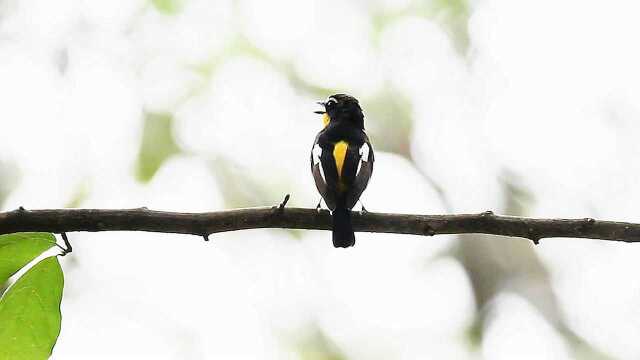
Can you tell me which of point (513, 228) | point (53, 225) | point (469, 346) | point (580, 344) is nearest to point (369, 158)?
point (513, 228)

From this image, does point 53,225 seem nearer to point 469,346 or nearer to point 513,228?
point 513,228

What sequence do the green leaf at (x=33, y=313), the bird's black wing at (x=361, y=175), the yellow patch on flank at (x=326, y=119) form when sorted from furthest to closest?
the yellow patch on flank at (x=326, y=119), the bird's black wing at (x=361, y=175), the green leaf at (x=33, y=313)

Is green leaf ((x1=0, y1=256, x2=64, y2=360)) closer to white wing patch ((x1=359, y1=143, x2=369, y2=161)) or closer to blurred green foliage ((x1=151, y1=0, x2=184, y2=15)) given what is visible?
white wing patch ((x1=359, y1=143, x2=369, y2=161))

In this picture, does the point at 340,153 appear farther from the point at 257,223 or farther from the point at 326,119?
the point at 257,223

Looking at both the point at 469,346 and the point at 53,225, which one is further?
the point at 469,346

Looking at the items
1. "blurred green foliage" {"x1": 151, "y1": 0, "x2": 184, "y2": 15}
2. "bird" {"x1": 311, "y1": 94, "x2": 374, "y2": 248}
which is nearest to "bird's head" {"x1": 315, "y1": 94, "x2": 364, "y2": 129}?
"bird" {"x1": 311, "y1": 94, "x2": 374, "y2": 248}

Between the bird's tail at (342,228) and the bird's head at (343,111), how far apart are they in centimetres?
141

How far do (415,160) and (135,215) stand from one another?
260 inches

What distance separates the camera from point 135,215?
235cm

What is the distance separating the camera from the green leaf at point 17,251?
7.09 feet

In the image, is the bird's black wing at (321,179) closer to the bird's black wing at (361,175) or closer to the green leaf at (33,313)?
the bird's black wing at (361,175)

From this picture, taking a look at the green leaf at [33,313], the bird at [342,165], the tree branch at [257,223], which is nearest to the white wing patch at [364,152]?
the bird at [342,165]

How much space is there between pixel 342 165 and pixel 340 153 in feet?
0.60

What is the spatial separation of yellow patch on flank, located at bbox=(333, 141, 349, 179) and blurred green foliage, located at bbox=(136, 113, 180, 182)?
12.9ft
